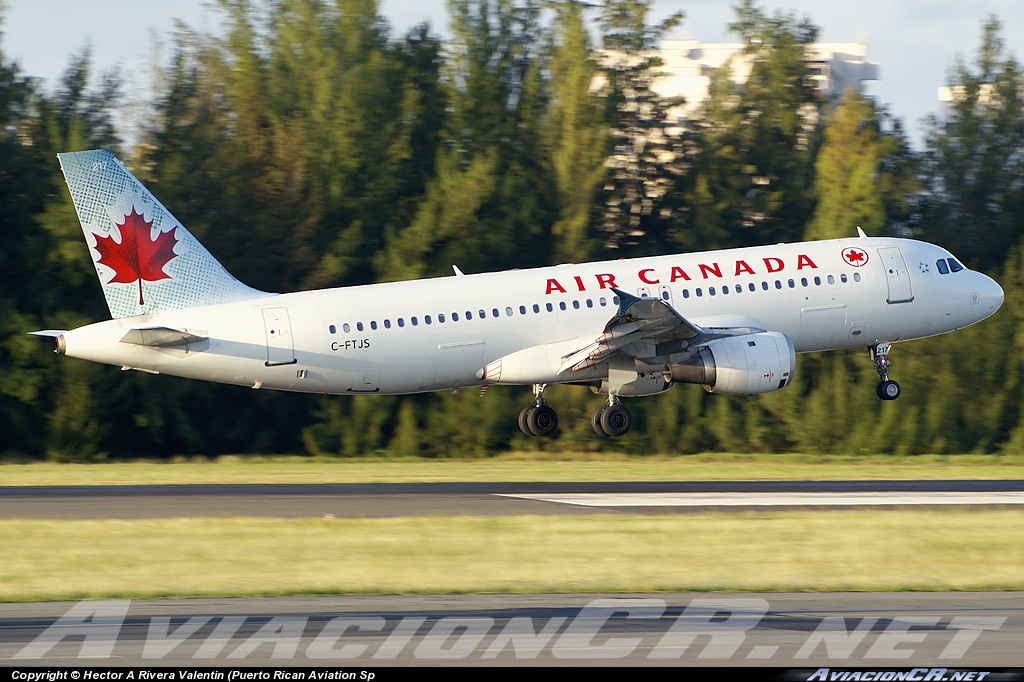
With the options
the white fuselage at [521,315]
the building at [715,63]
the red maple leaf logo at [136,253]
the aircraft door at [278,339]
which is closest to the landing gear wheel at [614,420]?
the white fuselage at [521,315]

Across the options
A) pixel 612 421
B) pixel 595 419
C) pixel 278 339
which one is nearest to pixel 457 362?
pixel 595 419

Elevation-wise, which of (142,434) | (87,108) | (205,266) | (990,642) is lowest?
(142,434)

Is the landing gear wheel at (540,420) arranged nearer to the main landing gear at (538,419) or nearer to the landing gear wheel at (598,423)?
the main landing gear at (538,419)

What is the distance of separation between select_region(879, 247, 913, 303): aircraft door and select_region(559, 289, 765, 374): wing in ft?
13.4

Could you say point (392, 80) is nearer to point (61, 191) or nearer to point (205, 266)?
point (61, 191)

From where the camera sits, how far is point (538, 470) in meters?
35.1

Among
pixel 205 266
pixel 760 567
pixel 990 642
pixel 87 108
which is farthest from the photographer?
pixel 87 108

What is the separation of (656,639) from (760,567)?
17.8ft

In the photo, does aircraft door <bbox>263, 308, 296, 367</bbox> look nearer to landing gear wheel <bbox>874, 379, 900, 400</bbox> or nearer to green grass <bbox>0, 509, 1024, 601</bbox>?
green grass <bbox>0, 509, 1024, 601</bbox>

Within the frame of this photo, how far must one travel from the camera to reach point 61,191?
154 feet

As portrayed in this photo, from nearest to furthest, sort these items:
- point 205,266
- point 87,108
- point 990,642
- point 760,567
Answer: point 990,642
point 760,567
point 205,266
point 87,108

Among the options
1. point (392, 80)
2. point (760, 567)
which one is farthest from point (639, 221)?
point (760, 567)

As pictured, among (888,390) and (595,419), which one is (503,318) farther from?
(888,390)

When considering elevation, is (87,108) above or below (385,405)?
above
